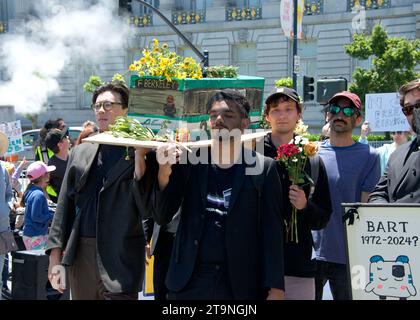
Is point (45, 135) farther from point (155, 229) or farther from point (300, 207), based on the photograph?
point (300, 207)

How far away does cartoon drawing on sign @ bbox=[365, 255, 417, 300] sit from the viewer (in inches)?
164

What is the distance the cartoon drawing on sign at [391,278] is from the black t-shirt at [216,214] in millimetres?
956

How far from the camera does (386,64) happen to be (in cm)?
2930

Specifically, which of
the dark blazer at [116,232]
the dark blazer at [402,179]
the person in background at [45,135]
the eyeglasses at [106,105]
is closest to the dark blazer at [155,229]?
the dark blazer at [116,232]

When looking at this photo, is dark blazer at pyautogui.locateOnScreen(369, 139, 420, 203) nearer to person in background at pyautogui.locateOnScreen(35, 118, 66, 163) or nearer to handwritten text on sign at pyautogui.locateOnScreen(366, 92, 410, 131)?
person in background at pyautogui.locateOnScreen(35, 118, 66, 163)

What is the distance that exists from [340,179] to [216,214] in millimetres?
1609

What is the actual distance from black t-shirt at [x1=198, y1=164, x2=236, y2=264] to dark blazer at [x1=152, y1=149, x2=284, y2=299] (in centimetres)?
3

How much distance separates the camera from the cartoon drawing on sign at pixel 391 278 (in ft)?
13.7

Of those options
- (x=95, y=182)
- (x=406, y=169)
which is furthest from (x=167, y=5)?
(x=406, y=169)

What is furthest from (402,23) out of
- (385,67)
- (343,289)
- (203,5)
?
(343,289)

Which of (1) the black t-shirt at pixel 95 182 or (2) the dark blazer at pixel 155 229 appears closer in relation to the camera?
(2) the dark blazer at pixel 155 229

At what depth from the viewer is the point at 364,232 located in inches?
171

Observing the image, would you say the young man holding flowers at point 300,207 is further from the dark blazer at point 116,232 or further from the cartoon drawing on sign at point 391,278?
the dark blazer at point 116,232

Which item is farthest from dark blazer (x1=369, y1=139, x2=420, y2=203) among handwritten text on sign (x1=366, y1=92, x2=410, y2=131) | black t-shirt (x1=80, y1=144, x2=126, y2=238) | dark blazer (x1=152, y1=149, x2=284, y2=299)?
handwritten text on sign (x1=366, y1=92, x2=410, y2=131)
